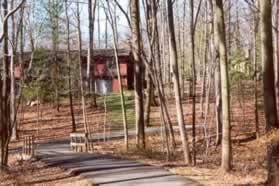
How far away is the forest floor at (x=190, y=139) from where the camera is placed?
13734 mm

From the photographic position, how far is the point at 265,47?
11445mm

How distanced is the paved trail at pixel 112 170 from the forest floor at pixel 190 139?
61 centimetres

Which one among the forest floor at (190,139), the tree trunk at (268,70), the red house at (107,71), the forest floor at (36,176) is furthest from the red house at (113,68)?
the tree trunk at (268,70)

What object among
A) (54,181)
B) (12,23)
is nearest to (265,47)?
(54,181)

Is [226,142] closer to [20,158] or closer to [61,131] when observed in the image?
[20,158]

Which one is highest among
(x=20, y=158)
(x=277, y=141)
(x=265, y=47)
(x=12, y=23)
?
(x=12, y=23)

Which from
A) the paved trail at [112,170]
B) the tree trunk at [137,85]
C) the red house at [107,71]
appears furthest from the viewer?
the red house at [107,71]

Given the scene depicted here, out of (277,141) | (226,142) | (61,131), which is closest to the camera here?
(277,141)

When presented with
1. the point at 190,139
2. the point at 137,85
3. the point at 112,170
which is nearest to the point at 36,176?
the point at 112,170

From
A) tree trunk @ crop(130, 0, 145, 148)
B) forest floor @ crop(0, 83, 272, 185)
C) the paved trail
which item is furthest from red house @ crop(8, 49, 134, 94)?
the paved trail

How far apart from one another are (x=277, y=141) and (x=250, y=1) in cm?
1482

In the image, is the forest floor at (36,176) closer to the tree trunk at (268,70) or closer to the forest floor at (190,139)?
the forest floor at (190,139)

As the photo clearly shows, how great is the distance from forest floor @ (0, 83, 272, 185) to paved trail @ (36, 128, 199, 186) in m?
0.61

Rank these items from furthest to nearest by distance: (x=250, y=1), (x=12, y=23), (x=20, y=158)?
(x=12, y=23) → (x=250, y=1) → (x=20, y=158)
